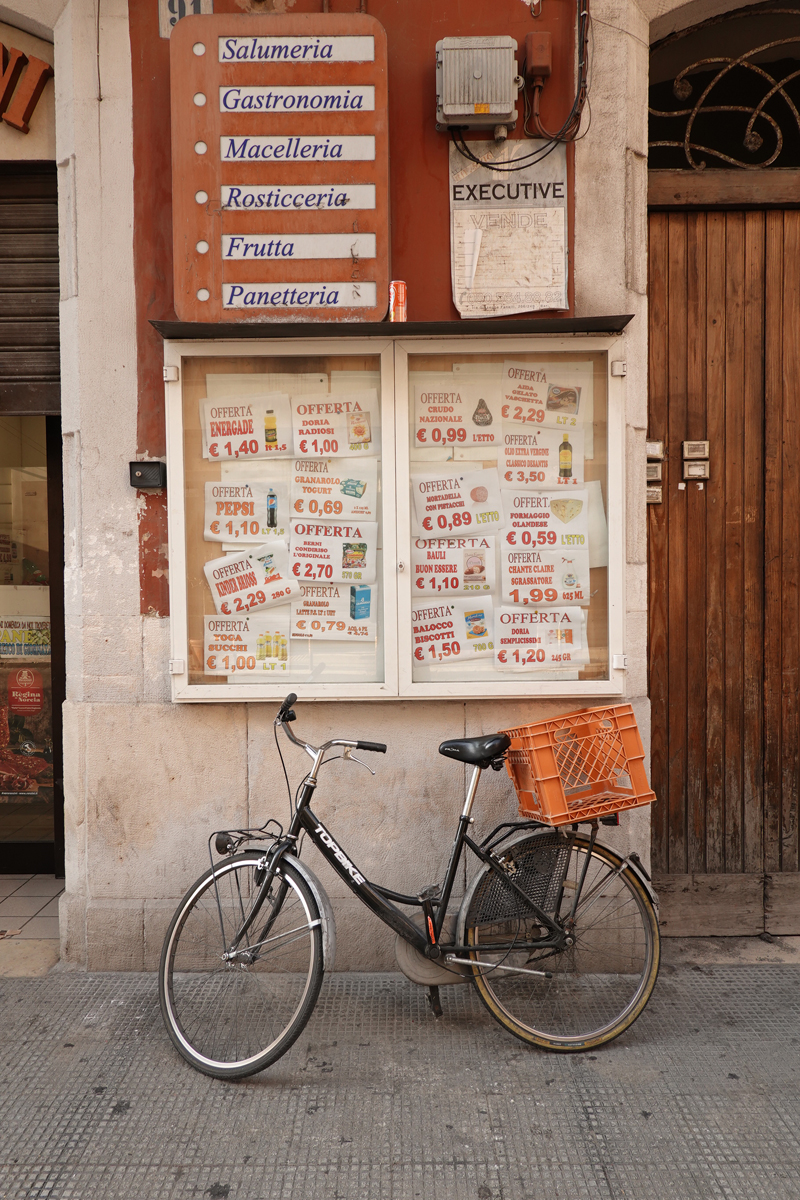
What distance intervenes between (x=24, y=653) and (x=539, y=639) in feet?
11.1

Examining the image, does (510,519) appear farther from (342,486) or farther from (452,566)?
(342,486)

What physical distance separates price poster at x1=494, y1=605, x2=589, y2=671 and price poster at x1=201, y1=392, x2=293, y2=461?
1.38 m

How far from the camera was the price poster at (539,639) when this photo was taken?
4.10m

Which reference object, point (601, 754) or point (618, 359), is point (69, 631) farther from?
point (618, 359)

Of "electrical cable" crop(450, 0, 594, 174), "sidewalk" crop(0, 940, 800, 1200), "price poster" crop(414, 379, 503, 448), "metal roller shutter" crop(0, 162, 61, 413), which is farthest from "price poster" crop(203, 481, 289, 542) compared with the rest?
"sidewalk" crop(0, 940, 800, 1200)

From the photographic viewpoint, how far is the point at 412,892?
405 cm

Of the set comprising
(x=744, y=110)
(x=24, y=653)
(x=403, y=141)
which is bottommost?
(x=24, y=653)

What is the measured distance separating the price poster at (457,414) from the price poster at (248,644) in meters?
1.10

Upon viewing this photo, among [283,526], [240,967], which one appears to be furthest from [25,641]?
[240,967]

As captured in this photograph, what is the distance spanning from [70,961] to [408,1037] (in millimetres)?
1749

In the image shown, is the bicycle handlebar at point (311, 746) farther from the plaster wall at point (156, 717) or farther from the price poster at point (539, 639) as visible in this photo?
the price poster at point (539, 639)

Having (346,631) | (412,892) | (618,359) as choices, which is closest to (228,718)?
(346,631)

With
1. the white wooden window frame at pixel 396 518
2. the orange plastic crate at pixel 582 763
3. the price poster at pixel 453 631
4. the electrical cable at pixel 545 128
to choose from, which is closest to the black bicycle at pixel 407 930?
the orange plastic crate at pixel 582 763

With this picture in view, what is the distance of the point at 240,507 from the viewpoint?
4113 millimetres
